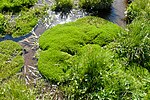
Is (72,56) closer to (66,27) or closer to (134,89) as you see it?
(66,27)

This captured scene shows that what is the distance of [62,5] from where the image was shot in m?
7.95

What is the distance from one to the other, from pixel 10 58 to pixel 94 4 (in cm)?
→ 284

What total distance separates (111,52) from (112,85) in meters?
1.17

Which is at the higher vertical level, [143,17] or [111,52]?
[143,17]

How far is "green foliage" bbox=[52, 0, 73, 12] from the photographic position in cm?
791

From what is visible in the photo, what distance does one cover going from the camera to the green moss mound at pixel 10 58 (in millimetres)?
6105

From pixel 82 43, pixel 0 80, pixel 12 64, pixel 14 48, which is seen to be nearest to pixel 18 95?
pixel 0 80

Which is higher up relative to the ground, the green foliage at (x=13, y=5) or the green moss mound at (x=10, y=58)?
the green foliage at (x=13, y=5)

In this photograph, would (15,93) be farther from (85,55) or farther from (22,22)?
(22,22)

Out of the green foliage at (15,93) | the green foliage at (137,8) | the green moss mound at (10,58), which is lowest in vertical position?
the green moss mound at (10,58)

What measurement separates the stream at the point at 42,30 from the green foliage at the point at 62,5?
154 millimetres

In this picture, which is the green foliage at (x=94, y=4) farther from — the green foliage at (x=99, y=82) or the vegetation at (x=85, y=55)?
the green foliage at (x=99, y=82)

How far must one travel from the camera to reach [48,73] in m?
6.11

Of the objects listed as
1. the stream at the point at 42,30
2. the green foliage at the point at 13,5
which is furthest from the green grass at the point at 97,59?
the green foliage at the point at 13,5
